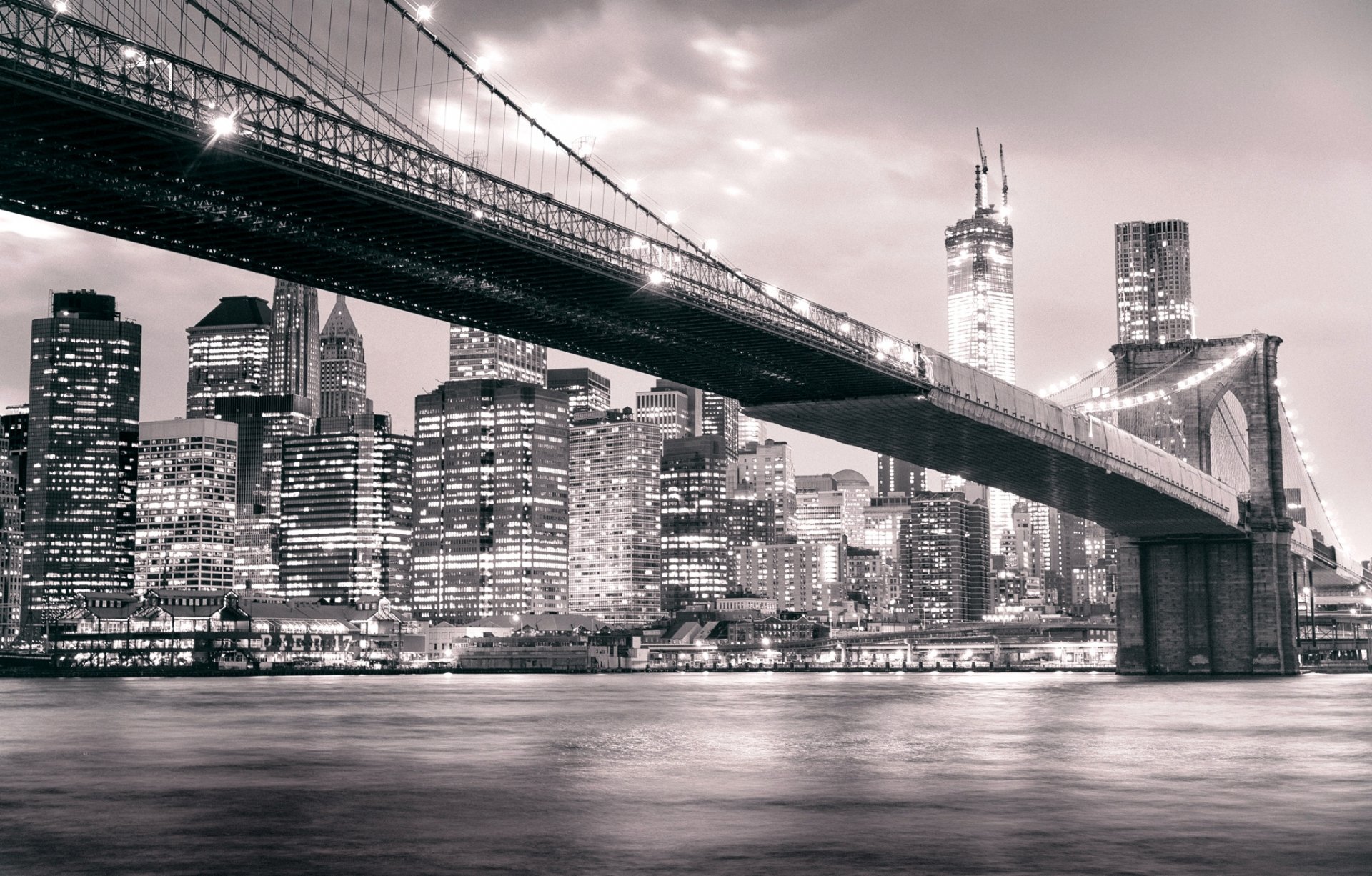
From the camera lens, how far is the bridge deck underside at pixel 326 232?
33250 millimetres

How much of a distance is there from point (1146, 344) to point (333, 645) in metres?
96.4

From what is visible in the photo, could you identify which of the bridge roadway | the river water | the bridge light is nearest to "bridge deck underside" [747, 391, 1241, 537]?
the bridge roadway

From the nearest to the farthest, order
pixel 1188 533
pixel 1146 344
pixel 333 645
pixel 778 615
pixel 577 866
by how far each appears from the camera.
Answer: pixel 577 866
pixel 1188 533
pixel 1146 344
pixel 333 645
pixel 778 615

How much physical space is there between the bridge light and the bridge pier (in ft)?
202

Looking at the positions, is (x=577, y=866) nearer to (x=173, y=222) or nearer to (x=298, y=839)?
(x=298, y=839)

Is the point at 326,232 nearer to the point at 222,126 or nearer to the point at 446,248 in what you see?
the point at 446,248

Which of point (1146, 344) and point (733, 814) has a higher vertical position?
point (1146, 344)

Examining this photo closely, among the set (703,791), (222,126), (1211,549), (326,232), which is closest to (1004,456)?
(1211,549)

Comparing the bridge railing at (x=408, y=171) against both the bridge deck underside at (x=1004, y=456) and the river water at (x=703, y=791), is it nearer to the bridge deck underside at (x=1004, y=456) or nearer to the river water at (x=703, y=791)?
the bridge deck underside at (x=1004, y=456)

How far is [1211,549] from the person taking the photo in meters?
83.6

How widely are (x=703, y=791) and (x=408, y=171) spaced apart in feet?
67.3

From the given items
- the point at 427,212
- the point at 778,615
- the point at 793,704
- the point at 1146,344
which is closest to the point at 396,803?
the point at 427,212

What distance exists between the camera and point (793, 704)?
61.8m

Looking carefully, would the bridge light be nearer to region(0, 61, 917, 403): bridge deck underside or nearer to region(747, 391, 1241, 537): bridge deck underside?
region(0, 61, 917, 403): bridge deck underside
